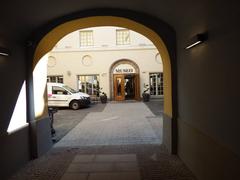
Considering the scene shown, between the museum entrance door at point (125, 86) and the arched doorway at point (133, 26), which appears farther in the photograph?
the museum entrance door at point (125, 86)

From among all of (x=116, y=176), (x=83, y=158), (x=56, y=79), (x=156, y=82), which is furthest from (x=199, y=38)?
(x=56, y=79)

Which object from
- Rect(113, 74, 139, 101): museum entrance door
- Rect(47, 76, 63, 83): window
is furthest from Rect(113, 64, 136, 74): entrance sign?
Rect(47, 76, 63, 83): window

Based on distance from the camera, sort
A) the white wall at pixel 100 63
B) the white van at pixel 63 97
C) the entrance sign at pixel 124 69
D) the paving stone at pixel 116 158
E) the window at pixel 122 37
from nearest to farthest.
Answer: the paving stone at pixel 116 158 → the white van at pixel 63 97 → the white wall at pixel 100 63 → the window at pixel 122 37 → the entrance sign at pixel 124 69

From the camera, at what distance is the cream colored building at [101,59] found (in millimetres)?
23391

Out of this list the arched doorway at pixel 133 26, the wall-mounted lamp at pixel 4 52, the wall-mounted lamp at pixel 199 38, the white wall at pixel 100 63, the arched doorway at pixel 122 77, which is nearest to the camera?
the wall-mounted lamp at pixel 199 38

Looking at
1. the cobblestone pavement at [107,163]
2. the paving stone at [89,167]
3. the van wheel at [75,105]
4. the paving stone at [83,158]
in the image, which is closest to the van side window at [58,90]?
the van wheel at [75,105]

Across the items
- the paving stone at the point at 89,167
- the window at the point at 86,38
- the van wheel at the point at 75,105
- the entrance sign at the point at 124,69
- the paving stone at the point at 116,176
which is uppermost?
the window at the point at 86,38

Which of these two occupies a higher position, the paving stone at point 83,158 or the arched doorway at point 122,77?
the arched doorway at point 122,77

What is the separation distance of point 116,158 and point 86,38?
761 inches

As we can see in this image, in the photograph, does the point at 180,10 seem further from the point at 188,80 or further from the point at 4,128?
the point at 4,128

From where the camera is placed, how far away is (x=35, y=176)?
191 inches

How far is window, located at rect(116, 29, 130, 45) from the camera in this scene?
2372 centimetres

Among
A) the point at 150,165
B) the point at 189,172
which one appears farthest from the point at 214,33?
the point at 150,165

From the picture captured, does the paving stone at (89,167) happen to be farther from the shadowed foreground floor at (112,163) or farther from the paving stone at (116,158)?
the paving stone at (116,158)
